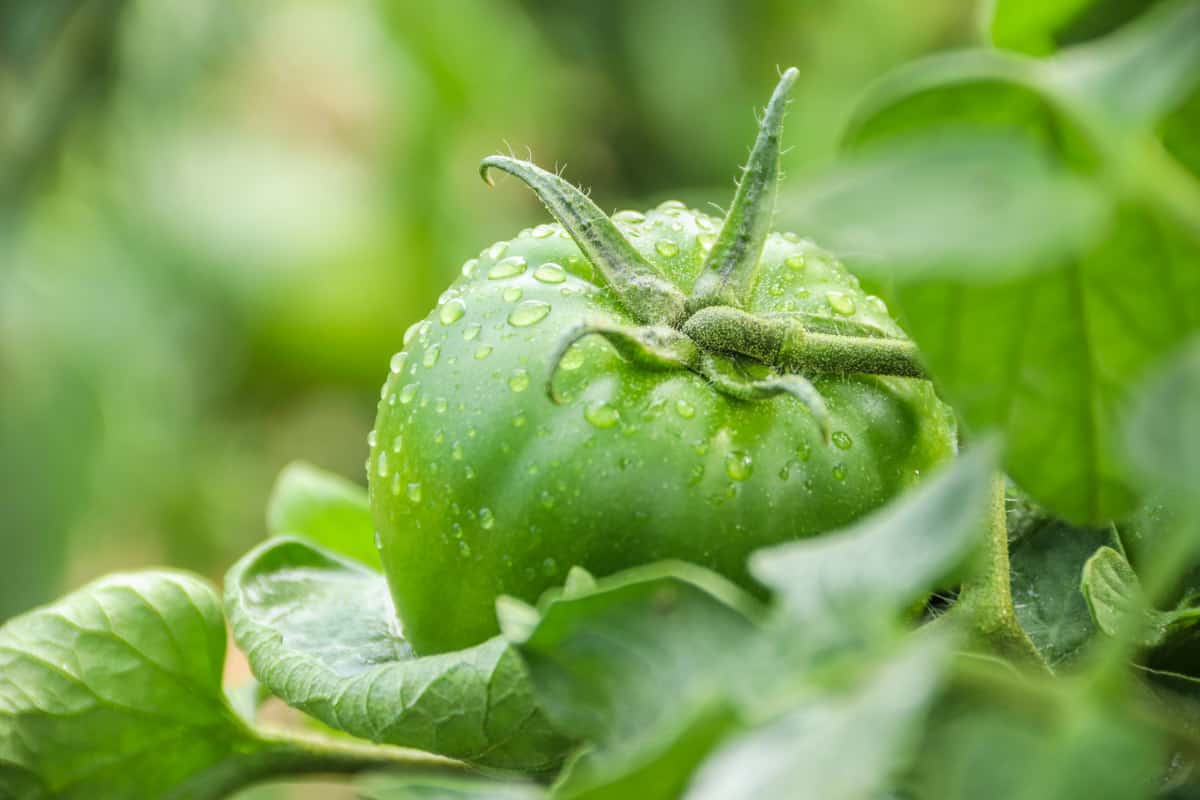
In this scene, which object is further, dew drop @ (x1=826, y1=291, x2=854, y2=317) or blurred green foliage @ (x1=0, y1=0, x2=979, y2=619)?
blurred green foliage @ (x1=0, y1=0, x2=979, y2=619)

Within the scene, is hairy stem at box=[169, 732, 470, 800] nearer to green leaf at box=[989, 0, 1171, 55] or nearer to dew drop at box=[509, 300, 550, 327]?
dew drop at box=[509, 300, 550, 327]

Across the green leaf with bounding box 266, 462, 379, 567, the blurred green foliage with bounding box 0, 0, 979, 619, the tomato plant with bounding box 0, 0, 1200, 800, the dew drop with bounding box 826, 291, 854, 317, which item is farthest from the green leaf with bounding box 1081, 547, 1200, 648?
the blurred green foliage with bounding box 0, 0, 979, 619

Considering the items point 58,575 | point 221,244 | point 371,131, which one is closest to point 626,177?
point 371,131

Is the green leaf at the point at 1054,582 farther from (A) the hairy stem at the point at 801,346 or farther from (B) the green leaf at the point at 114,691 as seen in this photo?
(B) the green leaf at the point at 114,691

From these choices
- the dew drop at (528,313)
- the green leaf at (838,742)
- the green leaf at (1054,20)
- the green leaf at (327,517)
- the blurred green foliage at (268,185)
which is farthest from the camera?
the blurred green foliage at (268,185)

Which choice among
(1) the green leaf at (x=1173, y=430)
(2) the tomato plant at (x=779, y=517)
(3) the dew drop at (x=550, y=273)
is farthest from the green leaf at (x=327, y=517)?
(1) the green leaf at (x=1173, y=430)

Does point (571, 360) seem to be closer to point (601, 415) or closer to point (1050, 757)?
point (601, 415)

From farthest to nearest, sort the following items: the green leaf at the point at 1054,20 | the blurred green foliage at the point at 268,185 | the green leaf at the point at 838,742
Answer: the blurred green foliage at the point at 268,185
the green leaf at the point at 1054,20
the green leaf at the point at 838,742
